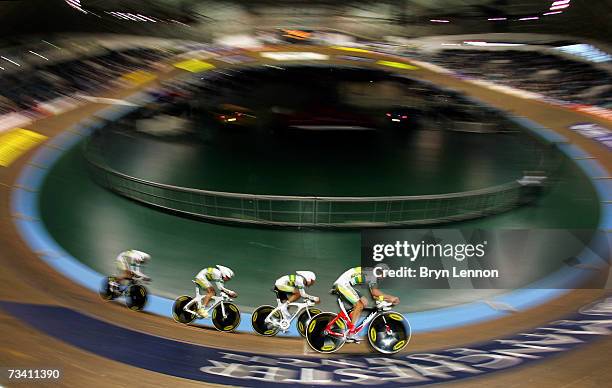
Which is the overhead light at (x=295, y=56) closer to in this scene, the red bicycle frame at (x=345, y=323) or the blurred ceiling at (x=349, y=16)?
the blurred ceiling at (x=349, y=16)

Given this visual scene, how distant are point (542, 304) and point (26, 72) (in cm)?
476

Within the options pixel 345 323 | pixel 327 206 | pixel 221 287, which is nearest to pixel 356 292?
pixel 345 323

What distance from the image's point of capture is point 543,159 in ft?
12.9

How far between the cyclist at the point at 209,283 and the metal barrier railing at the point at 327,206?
0.55m

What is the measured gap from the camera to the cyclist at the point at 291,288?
2520mm

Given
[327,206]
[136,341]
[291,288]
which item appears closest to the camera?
[136,341]

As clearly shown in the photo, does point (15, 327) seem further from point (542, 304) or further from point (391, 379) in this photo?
point (542, 304)

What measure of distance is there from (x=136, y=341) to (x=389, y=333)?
1.34 meters

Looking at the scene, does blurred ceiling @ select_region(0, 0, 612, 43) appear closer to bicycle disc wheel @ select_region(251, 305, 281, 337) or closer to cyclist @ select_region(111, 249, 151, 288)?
cyclist @ select_region(111, 249, 151, 288)

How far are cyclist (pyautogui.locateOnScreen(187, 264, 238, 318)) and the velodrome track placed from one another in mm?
124

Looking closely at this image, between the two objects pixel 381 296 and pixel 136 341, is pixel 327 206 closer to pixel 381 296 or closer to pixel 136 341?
pixel 381 296

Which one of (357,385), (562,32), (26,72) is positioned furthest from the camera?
(26,72)

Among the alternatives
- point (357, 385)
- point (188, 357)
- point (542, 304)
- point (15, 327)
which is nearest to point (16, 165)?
point (15, 327)

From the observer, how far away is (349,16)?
13.1 feet
